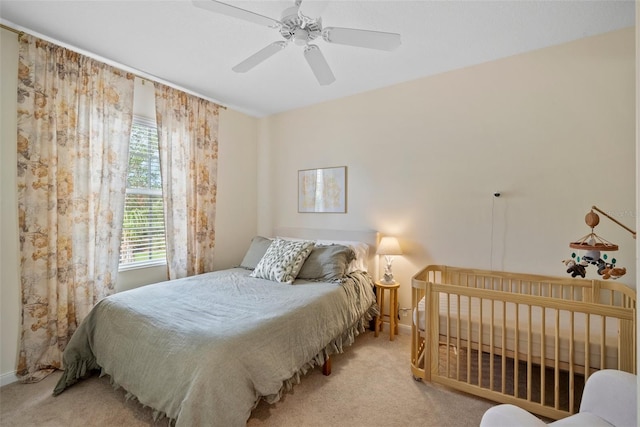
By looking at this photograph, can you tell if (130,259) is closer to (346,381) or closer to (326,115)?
(346,381)

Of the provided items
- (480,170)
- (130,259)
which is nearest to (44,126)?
(130,259)

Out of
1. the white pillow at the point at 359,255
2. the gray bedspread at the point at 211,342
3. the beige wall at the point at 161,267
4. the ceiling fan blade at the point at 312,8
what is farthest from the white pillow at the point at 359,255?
the ceiling fan blade at the point at 312,8

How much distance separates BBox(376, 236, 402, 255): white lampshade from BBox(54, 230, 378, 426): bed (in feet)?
1.22

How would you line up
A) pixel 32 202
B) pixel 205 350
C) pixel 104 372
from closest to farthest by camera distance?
pixel 205 350 → pixel 104 372 → pixel 32 202

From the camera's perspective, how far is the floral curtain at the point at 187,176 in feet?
9.62

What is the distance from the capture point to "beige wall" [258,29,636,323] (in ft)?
6.88

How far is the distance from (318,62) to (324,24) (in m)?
0.36

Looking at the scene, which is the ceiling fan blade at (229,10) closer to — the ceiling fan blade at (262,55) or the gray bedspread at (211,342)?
the ceiling fan blade at (262,55)

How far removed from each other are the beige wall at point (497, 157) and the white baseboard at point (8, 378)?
2834mm

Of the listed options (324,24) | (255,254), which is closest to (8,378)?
(255,254)

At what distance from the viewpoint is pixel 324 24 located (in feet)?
6.64

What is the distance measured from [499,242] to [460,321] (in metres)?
0.90

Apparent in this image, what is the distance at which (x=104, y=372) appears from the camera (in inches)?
75.2

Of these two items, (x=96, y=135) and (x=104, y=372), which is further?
(x=96, y=135)
